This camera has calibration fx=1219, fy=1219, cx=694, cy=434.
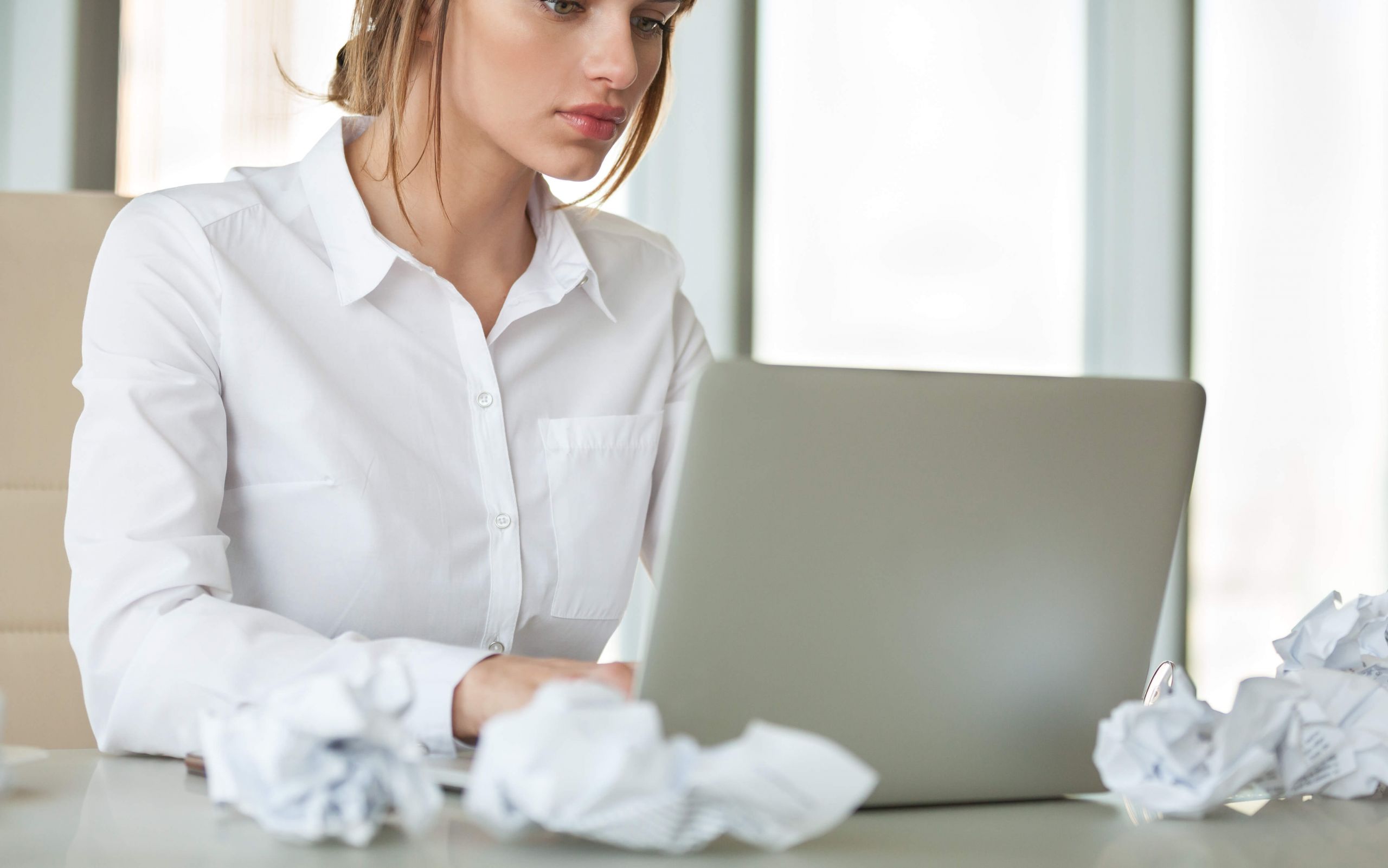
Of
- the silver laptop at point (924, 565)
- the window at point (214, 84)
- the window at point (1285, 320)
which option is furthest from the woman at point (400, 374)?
the window at point (1285, 320)

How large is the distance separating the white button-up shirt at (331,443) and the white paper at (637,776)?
0.38 meters

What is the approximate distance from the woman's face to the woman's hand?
2.07 feet

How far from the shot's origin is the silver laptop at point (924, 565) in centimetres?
58

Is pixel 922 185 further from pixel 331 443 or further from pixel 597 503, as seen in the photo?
pixel 331 443

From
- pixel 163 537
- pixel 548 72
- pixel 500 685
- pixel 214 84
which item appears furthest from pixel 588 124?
pixel 214 84

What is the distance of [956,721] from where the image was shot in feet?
2.16

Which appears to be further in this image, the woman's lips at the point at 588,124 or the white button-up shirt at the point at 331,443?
the woman's lips at the point at 588,124

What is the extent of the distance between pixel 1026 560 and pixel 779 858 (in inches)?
8.3

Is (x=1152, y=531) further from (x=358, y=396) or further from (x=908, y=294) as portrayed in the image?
(x=908, y=294)

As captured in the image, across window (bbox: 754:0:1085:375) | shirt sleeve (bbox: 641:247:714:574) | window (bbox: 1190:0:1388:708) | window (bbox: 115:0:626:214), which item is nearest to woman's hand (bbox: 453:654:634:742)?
shirt sleeve (bbox: 641:247:714:574)

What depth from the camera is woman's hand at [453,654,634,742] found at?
2.42 ft

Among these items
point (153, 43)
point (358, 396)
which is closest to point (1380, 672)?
point (358, 396)

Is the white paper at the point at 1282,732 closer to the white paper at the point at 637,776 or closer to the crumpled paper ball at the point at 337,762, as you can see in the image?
the white paper at the point at 637,776

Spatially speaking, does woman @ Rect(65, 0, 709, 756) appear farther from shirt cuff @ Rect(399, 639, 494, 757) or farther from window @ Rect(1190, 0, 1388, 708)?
window @ Rect(1190, 0, 1388, 708)
